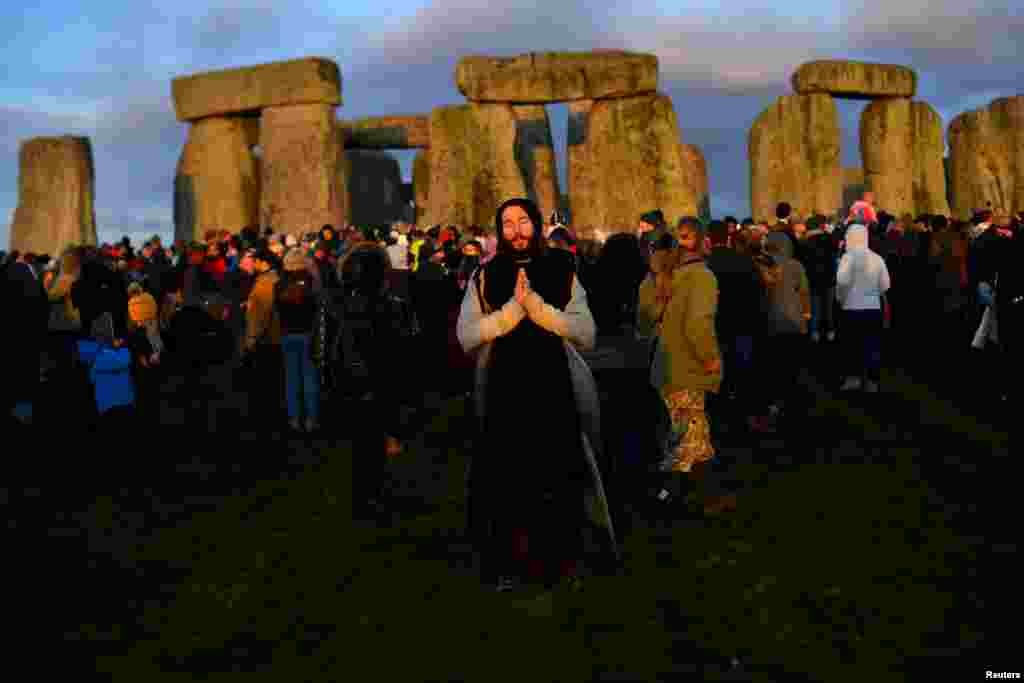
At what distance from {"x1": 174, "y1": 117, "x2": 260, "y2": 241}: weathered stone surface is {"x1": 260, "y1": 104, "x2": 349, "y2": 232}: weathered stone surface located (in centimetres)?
110

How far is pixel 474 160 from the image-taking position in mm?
21656

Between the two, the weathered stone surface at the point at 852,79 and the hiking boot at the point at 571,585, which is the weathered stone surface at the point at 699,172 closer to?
the weathered stone surface at the point at 852,79

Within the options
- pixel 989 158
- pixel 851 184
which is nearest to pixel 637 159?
pixel 989 158

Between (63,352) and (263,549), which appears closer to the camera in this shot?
(263,549)

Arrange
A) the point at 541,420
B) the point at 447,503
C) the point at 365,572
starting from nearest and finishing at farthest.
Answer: the point at 541,420 → the point at 365,572 → the point at 447,503

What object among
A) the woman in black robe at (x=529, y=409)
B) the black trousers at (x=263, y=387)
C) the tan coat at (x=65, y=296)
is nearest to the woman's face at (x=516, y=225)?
the woman in black robe at (x=529, y=409)

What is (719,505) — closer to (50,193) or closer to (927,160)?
(927,160)

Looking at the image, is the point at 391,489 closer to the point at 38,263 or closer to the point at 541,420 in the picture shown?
the point at 541,420

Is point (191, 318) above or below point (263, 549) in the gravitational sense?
above

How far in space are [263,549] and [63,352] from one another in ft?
19.3

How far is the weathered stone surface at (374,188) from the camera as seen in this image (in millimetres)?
34062

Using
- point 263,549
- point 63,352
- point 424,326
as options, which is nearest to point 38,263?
point 63,352

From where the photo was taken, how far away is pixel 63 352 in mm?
11484

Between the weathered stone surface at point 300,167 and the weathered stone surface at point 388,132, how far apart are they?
425 centimetres
